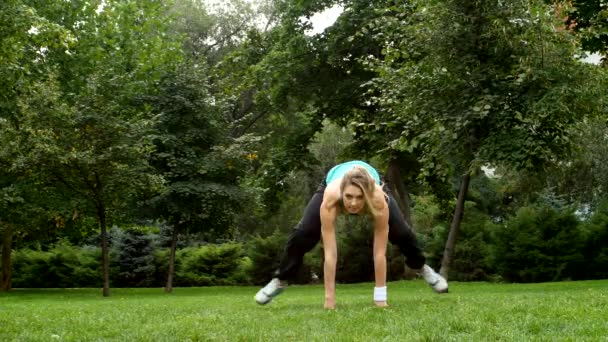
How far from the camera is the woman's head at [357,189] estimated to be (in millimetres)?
7719

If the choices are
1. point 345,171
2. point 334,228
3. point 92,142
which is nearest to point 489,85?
point 345,171

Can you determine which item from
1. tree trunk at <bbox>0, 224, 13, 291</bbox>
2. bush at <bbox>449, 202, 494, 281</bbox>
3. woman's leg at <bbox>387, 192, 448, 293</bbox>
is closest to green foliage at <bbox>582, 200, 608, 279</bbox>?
bush at <bbox>449, 202, 494, 281</bbox>

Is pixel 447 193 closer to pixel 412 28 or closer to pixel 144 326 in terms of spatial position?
pixel 412 28

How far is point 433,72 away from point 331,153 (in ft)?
85.6

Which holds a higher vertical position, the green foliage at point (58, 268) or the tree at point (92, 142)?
the tree at point (92, 142)

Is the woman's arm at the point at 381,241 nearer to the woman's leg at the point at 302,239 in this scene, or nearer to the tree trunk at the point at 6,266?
the woman's leg at the point at 302,239

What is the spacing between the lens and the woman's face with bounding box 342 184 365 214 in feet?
25.3

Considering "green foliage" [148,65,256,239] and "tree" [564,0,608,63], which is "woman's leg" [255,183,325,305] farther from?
"green foliage" [148,65,256,239]

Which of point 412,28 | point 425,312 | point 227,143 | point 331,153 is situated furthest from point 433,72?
point 331,153

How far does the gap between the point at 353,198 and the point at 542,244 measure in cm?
1627

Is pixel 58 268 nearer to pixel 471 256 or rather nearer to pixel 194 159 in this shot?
pixel 194 159


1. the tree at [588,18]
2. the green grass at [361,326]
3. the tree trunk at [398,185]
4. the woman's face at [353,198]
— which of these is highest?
the tree at [588,18]

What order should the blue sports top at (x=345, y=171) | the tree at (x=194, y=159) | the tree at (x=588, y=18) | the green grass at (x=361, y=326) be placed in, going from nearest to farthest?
1. the green grass at (x=361, y=326)
2. the blue sports top at (x=345, y=171)
3. the tree at (x=588, y=18)
4. the tree at (x=194, y=159)

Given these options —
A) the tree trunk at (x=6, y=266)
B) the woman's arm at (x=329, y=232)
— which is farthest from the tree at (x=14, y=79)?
the woman's arm at (x=329, y=232)
